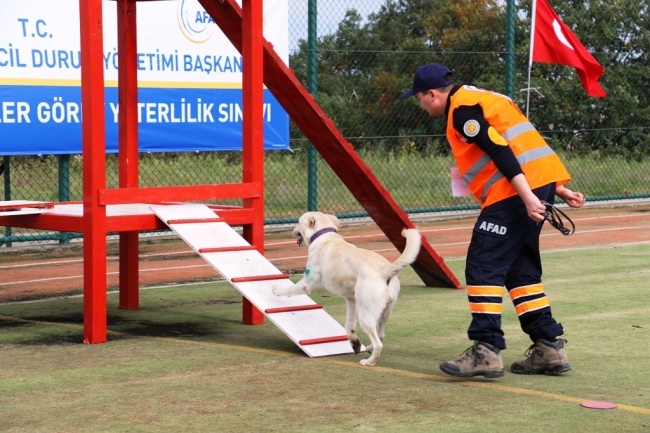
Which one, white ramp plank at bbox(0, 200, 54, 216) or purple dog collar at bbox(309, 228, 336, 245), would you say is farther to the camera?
white ramp plank at bbox(0, 200, 54, 216)

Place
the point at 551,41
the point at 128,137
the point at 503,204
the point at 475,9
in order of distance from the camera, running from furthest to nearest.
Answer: the point at 475,9
the point at 551,41
the point at 128,137
the point at 503,204

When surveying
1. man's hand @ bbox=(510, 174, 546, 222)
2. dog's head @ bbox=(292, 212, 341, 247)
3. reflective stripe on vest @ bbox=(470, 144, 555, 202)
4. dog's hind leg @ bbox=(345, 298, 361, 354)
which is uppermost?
reflective stripe on vest @ bbox=(470, 144, 555, 202)

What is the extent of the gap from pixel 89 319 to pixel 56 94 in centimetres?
558

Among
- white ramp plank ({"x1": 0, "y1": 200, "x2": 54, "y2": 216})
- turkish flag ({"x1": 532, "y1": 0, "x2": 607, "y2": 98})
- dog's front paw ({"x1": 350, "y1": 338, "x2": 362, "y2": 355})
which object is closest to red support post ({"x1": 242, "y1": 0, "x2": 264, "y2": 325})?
white ramp plank ({"x1": 0, "y1": 200, "x2": 54, "y2": 216})

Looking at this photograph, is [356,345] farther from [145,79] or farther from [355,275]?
[145,79]

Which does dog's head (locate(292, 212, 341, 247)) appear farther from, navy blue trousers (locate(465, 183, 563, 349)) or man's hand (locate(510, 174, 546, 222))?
man's hand (locate(510, 174, 546, 222))

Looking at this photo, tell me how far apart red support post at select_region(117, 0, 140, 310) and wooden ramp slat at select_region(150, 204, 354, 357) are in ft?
3.47

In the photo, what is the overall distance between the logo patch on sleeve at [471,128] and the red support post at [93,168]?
2.73 meters

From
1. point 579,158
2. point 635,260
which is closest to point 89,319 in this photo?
point 635,260

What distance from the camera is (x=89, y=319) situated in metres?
7.22

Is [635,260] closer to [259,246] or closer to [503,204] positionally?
[259,246]

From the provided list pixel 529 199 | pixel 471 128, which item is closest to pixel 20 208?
pixel 471 128

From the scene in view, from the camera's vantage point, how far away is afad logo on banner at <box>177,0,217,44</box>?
13.3m

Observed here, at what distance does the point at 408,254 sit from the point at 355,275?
41cm
